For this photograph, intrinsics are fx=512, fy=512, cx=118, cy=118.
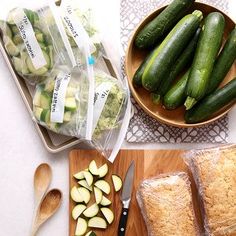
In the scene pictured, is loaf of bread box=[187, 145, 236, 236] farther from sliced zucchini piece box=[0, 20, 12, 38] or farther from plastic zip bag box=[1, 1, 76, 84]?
sliced zucchini piece box=[0, 20, 12, 38]

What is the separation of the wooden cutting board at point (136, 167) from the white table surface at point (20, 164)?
49 millimetres

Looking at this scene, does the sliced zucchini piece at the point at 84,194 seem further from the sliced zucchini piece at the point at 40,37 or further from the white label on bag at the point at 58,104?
the sliced zucchini piece at the point at 40,37

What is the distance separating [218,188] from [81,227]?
0.42 meters

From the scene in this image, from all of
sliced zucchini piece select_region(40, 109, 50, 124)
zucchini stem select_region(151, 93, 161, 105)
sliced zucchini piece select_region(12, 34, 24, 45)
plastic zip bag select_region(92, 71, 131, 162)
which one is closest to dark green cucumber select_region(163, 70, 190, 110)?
zucchini stem select_region(151, 93, 161, 105)

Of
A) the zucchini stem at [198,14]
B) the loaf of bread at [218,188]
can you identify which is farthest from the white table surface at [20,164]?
the loaf of bread at [218,188]

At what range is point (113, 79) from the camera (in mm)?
1547

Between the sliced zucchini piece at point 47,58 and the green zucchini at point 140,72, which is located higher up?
the sliced zucchini piece at point 47,58

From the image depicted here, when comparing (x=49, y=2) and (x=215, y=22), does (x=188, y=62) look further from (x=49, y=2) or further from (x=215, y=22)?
(x=49, y=2)

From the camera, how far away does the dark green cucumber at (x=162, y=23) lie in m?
1.50

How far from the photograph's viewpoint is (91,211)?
1.55 metres

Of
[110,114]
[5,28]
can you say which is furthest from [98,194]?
[5,28]

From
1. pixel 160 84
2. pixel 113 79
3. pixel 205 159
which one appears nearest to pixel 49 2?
pixel 113 79

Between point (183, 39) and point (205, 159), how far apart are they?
1.17 ft

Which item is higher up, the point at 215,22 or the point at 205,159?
the point at 215,22
